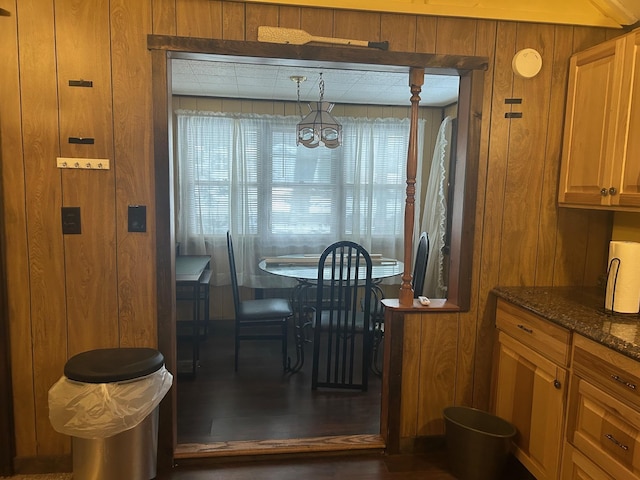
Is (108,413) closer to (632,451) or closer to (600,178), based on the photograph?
(632,451)

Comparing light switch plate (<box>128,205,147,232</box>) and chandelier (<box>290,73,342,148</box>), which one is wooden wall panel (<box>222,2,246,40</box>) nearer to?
light switch plate (<box>128,205,147,232</box>)

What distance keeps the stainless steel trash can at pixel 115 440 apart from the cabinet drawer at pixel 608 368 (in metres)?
1.72

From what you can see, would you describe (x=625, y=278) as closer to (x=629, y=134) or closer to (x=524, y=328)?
(x=524, y=328)

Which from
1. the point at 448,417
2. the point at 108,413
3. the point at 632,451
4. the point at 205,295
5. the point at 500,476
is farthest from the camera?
the point at 205,295

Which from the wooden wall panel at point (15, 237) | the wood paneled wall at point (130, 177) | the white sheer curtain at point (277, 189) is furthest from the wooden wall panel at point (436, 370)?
the white sheer curtain at point (277, 189)

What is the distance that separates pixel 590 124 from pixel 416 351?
1.39 metres

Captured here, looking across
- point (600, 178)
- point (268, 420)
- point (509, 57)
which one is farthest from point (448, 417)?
point (509, 57)

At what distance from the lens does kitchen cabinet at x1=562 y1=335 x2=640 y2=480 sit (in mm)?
1491

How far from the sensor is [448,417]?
7.48 feet

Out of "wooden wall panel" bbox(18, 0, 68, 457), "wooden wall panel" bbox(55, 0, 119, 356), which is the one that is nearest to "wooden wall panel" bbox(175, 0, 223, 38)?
"wooden wall panel" bbox(55, 0, 119, 356)

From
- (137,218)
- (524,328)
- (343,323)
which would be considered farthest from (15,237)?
(524,328)

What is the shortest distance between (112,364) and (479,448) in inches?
66.1

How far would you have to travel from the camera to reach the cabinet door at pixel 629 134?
1891 mm

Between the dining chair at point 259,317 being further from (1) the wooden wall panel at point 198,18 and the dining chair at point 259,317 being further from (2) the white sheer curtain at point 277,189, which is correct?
(1) the wooden wall panel at point 198,18
